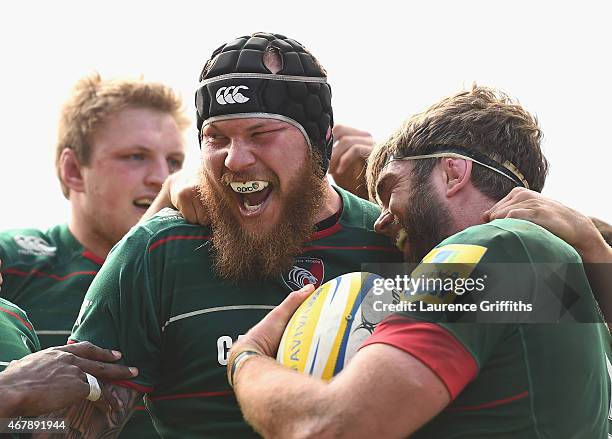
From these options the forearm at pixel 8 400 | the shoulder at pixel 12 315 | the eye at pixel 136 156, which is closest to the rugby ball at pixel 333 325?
the forearm at pixel 8 400

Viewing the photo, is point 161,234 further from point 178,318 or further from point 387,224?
point 387,224

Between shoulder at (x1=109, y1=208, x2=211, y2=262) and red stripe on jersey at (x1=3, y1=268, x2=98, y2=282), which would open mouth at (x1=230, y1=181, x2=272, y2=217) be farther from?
red stripe on jersey at (x1=3, y1=268, x2=98, y2=282)

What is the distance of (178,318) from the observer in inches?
195

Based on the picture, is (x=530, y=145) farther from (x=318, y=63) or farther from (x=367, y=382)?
(x=367, y=382)

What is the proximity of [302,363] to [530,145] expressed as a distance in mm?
1775

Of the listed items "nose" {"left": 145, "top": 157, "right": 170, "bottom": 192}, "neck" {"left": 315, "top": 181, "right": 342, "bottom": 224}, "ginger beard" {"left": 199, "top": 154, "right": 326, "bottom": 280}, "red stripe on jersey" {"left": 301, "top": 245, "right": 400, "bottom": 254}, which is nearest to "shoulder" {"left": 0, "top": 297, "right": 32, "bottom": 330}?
"ginger beard" {"left": 199, "top": 154, "right": 326, "bottom": 280}

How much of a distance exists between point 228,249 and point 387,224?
888 mm

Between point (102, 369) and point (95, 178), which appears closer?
point (102, 369)

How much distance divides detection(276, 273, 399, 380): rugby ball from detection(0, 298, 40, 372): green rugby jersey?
1.64 meters

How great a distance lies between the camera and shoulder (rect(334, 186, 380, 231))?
5500 mm

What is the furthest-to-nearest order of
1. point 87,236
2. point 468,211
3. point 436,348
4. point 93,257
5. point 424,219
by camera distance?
point 87,236 < point 93,257 < point 424,219 < point 468,211 < point 436,348


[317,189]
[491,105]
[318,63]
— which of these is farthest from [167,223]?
[491,105]

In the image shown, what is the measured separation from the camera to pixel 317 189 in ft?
17.9

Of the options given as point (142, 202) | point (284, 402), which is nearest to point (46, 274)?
point (142, 202)
